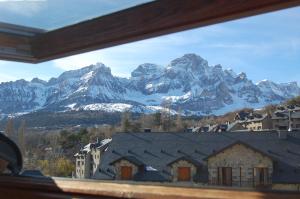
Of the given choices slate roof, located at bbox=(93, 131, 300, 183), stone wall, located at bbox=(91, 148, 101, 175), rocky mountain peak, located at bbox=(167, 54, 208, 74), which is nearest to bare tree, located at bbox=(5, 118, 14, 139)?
stone wall, located at bbox=(91, 148, 101, 175)

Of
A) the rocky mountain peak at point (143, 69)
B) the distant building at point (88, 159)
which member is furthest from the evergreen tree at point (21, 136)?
the rocky mountain peak at point (143, 69)

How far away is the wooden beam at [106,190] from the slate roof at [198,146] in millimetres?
1871

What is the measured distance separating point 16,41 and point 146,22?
0.91 m

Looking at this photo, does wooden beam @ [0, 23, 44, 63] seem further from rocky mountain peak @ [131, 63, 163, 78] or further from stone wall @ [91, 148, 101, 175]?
rocky mountain peak @ [131, 63, 163, 78]

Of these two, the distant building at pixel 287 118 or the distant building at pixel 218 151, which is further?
the distant building at pixel 218 151

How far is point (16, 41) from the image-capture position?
196 cm

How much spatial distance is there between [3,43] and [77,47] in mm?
526

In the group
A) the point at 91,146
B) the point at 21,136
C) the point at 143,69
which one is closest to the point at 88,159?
the point at 91,146

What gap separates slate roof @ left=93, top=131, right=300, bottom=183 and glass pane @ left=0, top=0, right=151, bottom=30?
1463 millimetres

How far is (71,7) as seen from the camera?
6.32ft

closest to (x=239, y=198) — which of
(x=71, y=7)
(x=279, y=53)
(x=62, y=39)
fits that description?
(x=62, y=39)

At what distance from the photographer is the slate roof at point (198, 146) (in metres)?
3.83

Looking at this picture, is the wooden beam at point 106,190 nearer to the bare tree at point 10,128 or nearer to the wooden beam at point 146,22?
the wooden beam at point 146,22

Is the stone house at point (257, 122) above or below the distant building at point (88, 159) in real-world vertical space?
above
